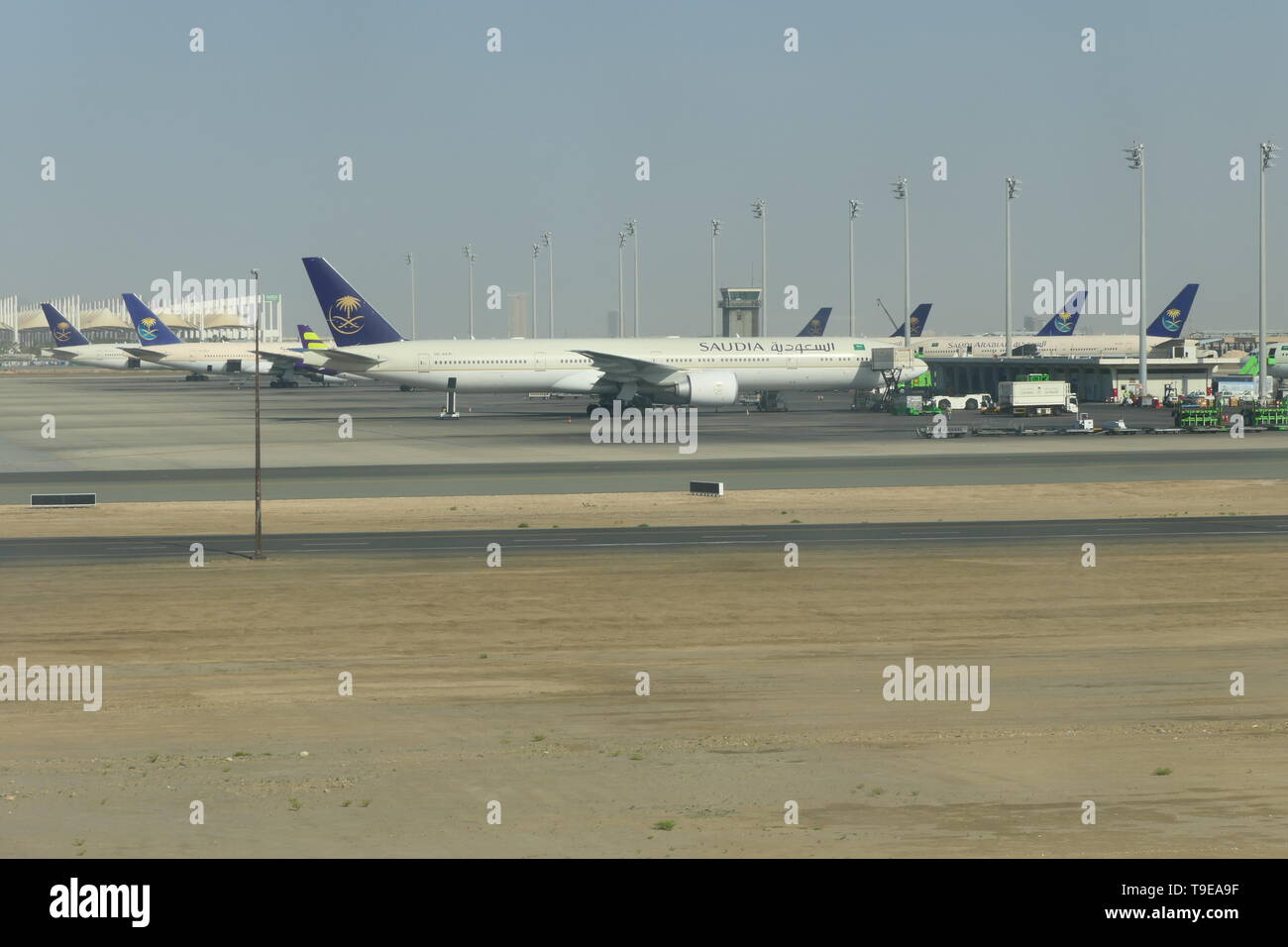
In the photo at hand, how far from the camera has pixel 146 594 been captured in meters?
37.9

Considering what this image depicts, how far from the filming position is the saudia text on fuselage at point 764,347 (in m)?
105

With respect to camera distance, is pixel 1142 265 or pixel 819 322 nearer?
pixel 1142 265

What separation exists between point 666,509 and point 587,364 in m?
51.3

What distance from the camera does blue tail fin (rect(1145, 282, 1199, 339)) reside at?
503 feet

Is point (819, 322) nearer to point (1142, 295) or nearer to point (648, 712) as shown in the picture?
point (1142, 295)

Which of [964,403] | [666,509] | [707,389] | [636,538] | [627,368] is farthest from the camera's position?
[964,403]

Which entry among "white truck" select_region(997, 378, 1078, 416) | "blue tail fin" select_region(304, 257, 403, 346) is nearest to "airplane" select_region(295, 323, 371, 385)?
"blue tail fin" select_region(304, 257, 403, 346)

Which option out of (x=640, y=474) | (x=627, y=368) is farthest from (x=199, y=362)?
(x=640, y=474)

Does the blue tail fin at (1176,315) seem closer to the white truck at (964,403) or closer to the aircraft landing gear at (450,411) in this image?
the white truck at (964,403)

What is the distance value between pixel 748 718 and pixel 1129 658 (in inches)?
346

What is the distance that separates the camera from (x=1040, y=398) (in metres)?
100

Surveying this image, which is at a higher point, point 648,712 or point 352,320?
point 352,320
